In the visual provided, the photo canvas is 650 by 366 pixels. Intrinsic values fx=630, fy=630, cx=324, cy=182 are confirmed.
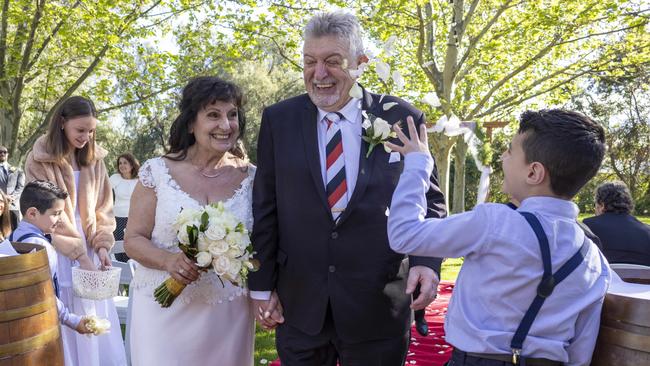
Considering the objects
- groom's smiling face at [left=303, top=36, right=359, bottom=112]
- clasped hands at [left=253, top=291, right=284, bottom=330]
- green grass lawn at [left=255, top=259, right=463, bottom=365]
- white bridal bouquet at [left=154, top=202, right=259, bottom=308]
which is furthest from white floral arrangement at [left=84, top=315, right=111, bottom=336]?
green grass lawn at [left=255, top=259, right=463, bottom=365]

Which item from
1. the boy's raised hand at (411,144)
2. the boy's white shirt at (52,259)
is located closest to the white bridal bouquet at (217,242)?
the boy's raised hand at (411,144)

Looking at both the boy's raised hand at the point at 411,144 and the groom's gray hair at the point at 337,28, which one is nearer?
the boy's raised hand at the point at 411,144

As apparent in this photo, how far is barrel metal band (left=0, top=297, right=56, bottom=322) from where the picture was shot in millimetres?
2619

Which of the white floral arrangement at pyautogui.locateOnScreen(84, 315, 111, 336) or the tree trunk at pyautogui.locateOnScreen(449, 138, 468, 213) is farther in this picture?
the tree trunk at pyautogui.locateOnScreen(449, 138, 468, 213)

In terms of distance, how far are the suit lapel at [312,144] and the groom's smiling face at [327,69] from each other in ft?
0.28

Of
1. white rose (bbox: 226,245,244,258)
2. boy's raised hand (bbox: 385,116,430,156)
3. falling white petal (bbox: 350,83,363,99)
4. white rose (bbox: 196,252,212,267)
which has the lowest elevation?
white rose (bbox: 196,252,212,267)

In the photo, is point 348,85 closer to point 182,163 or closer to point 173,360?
point 182,163

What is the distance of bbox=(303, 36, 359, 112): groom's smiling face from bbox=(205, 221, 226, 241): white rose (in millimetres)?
688

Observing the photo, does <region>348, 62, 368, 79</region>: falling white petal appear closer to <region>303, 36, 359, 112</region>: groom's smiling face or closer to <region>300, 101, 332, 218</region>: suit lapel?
<region>303, 36, 359, 112</region>: groom's smiling face

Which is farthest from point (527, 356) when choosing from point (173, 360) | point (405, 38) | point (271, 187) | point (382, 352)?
point (405, 38)

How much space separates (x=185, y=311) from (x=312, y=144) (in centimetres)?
113

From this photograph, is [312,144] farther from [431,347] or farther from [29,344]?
[431,347]

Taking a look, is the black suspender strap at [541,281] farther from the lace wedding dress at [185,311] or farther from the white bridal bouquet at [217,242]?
the lace wedding dress at [185,311]

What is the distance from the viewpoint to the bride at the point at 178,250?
10.4ft
